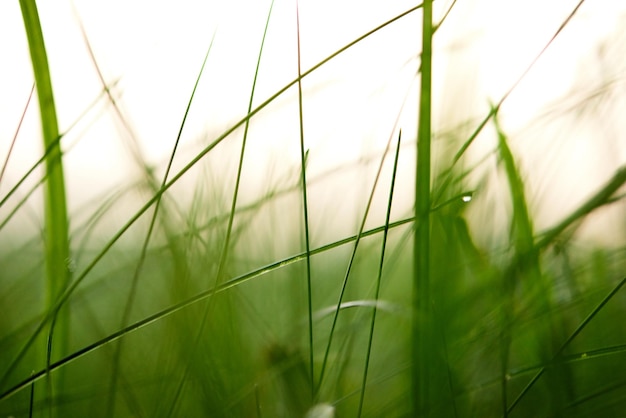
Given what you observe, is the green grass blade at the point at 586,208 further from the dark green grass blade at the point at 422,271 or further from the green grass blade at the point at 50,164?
the green grass blade at the point at 50,164

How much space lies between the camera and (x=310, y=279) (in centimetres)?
37

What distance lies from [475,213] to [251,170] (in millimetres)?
164

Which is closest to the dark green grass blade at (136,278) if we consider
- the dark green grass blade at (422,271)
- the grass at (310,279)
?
the grass at (310,279)

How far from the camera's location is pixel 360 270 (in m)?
0.41

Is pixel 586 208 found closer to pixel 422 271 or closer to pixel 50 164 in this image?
pixel 422 271

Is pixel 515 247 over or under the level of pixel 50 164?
under

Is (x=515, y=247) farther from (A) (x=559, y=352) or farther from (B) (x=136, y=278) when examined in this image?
(B) (x=136, y=278)

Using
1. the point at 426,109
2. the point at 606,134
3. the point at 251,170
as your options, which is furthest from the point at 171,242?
the point at 606,134

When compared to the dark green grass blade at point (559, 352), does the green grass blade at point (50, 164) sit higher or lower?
higher

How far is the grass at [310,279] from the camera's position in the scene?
0.35 m

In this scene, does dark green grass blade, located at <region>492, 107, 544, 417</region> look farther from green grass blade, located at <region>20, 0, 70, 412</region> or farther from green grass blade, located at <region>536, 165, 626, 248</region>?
green grass blade, located at <region>20, 0, 70, 412</region>

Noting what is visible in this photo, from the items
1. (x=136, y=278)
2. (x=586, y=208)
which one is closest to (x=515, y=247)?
(x=586, y=208)

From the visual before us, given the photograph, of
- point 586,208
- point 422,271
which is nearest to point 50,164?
point 422,271

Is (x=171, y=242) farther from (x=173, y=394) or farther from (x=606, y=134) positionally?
(x=606, y=134)
